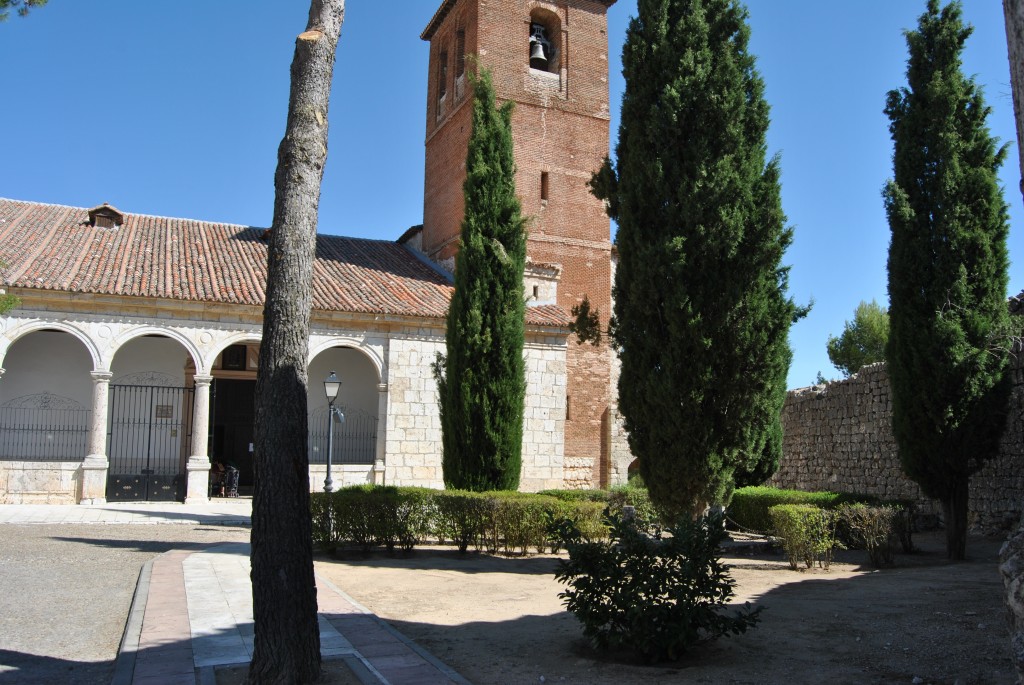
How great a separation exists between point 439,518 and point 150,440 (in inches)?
409

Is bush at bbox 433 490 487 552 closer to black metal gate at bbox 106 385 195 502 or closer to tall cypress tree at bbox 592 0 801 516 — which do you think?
tall cypress tree at bbox 592 0 801 516

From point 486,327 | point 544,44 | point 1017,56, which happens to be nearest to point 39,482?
point 486,327

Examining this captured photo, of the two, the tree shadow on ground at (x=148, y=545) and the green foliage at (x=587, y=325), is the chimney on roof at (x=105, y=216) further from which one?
the green foliage at (x=587, y=325)

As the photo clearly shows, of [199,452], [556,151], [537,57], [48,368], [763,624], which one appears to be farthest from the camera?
[556,151]

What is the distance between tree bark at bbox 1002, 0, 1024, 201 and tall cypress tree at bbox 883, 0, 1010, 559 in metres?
7.36

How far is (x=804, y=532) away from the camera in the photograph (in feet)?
30.8

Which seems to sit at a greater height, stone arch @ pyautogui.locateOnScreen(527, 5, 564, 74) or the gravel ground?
stone arch @ pyautogui.locateOnScreen(527, 5, 564, 74)

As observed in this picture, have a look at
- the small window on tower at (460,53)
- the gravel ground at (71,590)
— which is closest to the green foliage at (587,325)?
the gravel ground at (71,590)

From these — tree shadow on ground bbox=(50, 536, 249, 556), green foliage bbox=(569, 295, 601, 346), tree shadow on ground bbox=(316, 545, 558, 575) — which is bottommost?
tree shadow on ground bbox=(50, 536, 249, 556)

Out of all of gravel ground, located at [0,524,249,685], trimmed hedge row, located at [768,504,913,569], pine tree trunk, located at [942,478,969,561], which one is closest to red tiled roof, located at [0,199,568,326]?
gravel ground, located at [0,524,249,685]

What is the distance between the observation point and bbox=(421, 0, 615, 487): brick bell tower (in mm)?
20562

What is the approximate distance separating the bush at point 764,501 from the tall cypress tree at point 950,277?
54.8 inches

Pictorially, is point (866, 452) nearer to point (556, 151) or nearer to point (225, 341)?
point (556, 151)

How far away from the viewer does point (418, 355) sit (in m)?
18.2
